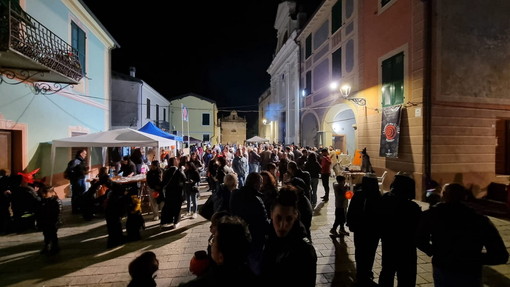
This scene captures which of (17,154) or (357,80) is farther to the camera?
(357,80)

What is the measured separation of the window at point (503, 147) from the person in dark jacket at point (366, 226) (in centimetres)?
1026

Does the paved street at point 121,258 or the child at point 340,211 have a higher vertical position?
the child at point 340,211

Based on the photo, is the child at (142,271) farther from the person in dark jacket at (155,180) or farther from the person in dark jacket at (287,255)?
the person in dark jacket at (155,180)

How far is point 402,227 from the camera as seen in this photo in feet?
10.2

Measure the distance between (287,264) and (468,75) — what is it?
10553 millimetres

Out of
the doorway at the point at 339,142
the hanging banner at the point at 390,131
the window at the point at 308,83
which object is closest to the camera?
the hanging banner at the point at 390,131

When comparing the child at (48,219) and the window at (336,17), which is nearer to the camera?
the child at (48,219)

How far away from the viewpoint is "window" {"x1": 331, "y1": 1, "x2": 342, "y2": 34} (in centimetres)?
1431

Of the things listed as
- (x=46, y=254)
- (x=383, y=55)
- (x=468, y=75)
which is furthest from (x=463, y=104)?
(x=46, y=254)

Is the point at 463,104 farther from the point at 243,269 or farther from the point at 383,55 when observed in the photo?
the point at 243,269

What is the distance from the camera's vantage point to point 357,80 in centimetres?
1246

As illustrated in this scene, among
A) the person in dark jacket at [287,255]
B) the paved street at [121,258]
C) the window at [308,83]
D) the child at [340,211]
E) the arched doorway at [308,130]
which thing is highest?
the window at [308,83]

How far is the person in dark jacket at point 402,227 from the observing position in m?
3.10

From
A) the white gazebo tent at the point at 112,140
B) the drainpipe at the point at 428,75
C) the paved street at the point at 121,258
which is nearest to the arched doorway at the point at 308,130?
the drainpipe at the point at 428,75
